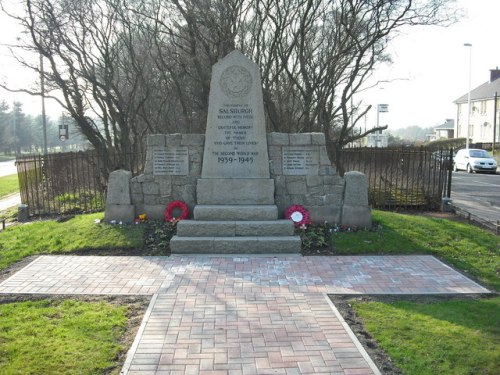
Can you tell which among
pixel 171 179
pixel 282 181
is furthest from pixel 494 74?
pixel 171 179

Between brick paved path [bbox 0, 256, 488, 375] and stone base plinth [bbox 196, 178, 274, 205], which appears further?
stone base plinth [bbox 196, 178, 274, 205]

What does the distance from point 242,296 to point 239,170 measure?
3.69m

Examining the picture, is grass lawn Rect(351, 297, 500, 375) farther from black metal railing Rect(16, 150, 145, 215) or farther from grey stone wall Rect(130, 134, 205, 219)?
black metal railing Rect(16, 150, 145, 215)

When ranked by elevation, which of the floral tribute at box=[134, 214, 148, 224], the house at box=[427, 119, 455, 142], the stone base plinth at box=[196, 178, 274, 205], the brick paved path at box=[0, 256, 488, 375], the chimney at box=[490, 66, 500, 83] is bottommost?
the brick paved path at box=[0, 256, 488, 375]

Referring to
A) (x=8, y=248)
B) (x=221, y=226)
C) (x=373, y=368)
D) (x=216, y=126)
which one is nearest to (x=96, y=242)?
(x=8, y=248)

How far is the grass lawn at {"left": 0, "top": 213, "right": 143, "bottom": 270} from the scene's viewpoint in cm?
757

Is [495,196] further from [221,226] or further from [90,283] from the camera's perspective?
[90,283]

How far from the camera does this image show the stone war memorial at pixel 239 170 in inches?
337

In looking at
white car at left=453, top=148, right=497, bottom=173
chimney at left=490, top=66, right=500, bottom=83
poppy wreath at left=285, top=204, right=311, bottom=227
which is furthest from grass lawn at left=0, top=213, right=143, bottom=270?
chimney at left=490, top=66, right=500, bottom=83

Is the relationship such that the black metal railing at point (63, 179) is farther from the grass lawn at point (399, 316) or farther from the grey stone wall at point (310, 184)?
the grey stone wall at point (310, 184)

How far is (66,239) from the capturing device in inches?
316

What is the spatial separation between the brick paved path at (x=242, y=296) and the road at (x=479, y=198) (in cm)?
676

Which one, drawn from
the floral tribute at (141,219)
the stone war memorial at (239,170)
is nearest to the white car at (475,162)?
the stone war memorial at (239,170)

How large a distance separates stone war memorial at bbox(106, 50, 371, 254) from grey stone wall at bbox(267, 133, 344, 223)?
0.02 m
